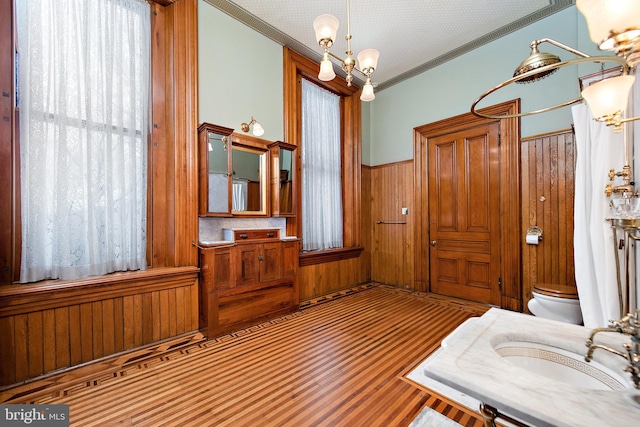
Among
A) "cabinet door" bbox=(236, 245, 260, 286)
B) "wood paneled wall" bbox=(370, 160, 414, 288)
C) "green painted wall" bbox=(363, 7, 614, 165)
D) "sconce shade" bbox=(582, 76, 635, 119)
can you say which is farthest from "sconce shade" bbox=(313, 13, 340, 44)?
"wood paneled wall" bbox=(370, 160, 414, 288)

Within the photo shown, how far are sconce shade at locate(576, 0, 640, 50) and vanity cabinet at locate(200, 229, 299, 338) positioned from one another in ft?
8.47

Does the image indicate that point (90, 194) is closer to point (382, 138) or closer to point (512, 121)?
point (382, 138)

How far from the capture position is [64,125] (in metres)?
2.01

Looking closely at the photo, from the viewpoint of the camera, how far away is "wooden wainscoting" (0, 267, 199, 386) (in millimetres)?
1766

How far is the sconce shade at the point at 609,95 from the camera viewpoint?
1.04m

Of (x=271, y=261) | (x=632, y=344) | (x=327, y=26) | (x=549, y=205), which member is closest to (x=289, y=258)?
(x=271, y=261)

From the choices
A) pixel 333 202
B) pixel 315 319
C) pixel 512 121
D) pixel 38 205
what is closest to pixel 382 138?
pixel 333 202

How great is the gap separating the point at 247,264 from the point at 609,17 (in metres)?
2.73

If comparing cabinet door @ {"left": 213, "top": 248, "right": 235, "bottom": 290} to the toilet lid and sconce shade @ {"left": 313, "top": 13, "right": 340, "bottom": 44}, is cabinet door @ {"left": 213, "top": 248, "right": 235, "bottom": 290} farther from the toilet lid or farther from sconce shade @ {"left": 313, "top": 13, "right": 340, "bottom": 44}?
the toilet lid

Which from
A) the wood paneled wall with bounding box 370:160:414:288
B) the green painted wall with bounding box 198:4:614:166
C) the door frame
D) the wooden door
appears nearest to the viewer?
the green painted wall with bounding box 198:4:614:166

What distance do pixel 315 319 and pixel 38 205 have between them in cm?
254

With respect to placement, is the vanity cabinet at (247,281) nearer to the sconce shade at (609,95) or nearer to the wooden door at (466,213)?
the wooden door at (466,213)

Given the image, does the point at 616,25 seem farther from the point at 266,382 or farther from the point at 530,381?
the point at 266,382

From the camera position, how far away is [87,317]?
6.59 feet
